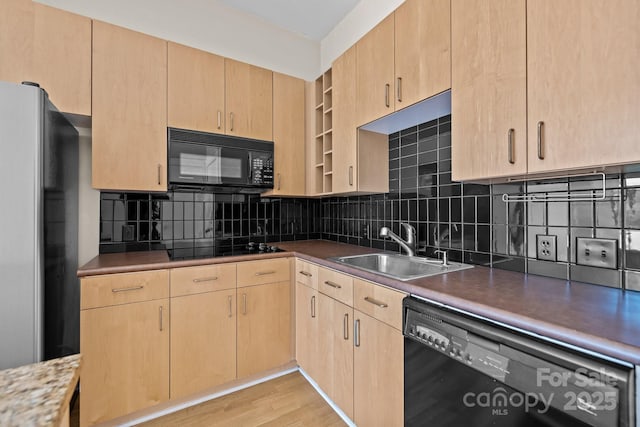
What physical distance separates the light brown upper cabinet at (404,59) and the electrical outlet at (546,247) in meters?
0.83

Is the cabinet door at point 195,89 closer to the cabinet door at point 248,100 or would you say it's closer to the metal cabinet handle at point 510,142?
the cabinet door at point 248,100

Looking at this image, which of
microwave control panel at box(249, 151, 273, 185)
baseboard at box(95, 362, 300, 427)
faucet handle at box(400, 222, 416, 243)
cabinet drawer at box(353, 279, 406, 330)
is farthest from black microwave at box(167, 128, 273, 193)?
baseboard at box(95, 362, 300, 427)

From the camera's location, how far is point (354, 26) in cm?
251

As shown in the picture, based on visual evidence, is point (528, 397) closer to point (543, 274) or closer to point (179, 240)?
point (543, 274)

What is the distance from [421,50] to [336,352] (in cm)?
174

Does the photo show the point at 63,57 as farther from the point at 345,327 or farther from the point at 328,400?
the point at 328,400

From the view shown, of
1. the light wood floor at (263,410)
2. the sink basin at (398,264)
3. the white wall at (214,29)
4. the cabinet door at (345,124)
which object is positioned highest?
the white wall at (214,29)

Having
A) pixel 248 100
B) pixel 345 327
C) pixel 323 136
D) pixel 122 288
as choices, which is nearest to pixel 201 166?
pixel 248 100

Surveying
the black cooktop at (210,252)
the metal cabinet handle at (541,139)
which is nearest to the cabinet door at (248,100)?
the black cooktop at (210,252)

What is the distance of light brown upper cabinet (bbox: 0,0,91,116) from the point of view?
1.54 meters

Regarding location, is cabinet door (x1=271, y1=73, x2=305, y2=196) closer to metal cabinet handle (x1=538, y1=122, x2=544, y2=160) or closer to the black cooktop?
the black cooktop

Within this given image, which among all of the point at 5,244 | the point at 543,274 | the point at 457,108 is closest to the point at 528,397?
the point at 543,274

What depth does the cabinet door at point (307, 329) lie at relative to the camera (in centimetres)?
189

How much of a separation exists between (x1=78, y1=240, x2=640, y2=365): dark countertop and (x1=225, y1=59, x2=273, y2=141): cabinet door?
1.36 meters
